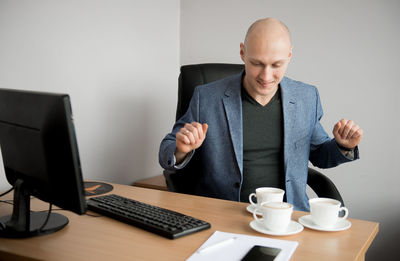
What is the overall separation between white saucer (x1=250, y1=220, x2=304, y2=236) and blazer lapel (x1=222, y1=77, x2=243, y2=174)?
1.80 feet

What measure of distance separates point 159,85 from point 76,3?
33.5 inches

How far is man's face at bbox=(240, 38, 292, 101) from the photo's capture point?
168 centimetres

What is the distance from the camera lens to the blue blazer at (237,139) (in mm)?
1803

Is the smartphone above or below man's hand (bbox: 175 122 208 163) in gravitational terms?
below

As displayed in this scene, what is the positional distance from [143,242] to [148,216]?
152mm

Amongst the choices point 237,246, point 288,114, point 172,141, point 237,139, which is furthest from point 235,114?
point 237,246

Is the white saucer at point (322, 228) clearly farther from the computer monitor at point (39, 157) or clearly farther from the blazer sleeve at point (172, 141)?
the computer monitor at point (39, 157)

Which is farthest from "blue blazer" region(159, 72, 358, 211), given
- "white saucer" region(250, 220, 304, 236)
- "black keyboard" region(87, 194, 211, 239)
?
"white saucer" region(250, 220, 304, 236)

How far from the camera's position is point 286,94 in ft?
6.17

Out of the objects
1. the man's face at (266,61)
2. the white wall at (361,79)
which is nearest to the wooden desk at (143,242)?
the man's face at (266,61)

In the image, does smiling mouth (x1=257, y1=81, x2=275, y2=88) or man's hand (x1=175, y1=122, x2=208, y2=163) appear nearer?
man's hand (x1=175, y1=122, x2=208, y2=163)

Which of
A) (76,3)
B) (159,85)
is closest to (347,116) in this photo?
(159,85)

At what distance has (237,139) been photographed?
1816 millimetres

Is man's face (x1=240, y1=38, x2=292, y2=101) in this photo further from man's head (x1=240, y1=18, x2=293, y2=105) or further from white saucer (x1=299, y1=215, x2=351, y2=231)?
white saucer (x1=299, y1=215, x2=351, y2=231)
